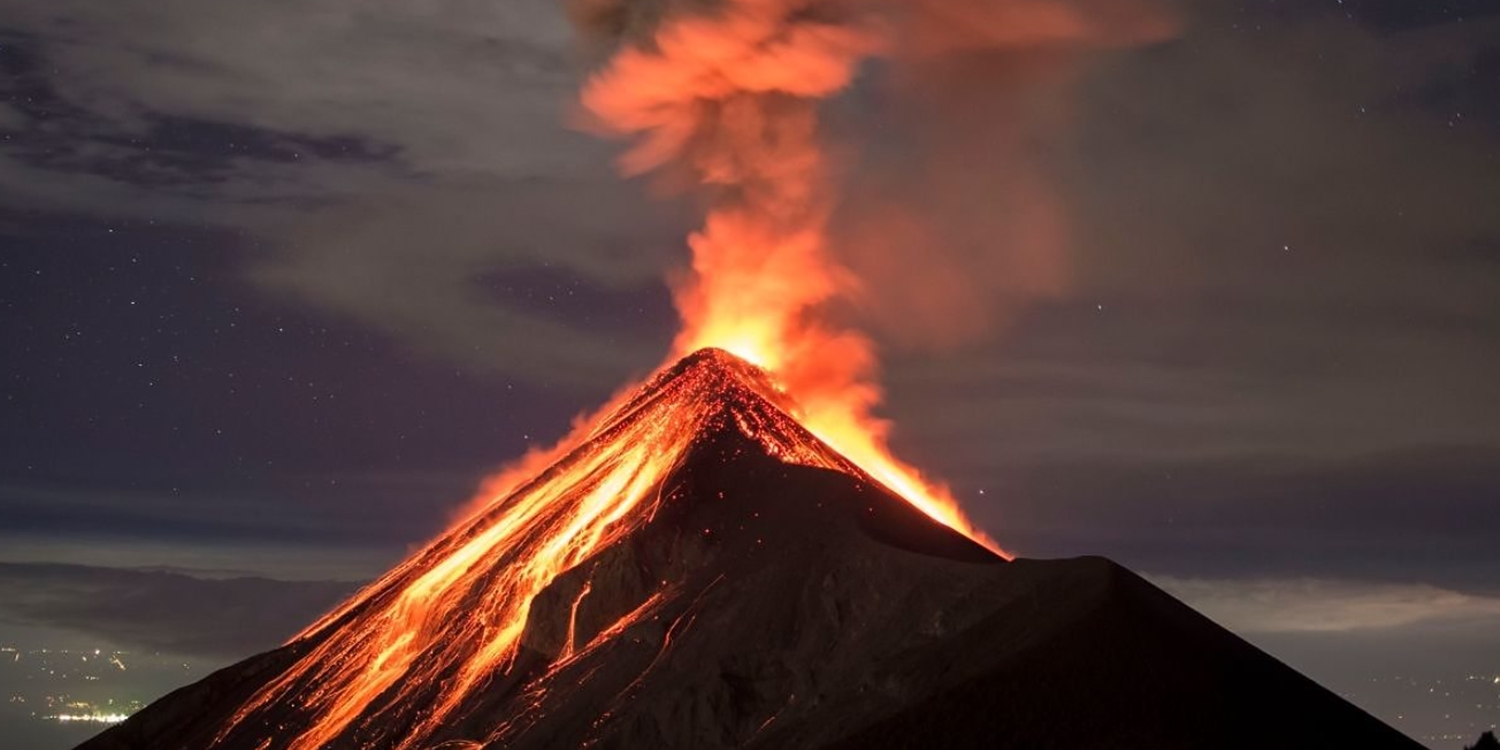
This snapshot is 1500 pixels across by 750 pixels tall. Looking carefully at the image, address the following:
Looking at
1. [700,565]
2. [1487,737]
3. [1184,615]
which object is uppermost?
[700,565]

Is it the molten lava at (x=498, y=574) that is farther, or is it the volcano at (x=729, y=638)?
the molten lava at (x=498, y=574)

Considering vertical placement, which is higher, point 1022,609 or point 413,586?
point 413,586

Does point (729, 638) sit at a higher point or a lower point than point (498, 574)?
lower

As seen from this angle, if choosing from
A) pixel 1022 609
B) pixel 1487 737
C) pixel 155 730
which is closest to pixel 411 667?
pixel 155 730

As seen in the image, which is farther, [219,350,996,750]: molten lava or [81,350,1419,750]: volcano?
[219,350,996,750]: molten lava

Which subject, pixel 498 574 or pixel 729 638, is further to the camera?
pixel 498 574

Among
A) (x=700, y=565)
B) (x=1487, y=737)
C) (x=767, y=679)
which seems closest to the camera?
(x=1487, y=737)

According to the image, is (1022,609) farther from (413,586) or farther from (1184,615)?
(413,586)

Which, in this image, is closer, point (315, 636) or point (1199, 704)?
point (1199, 704)
